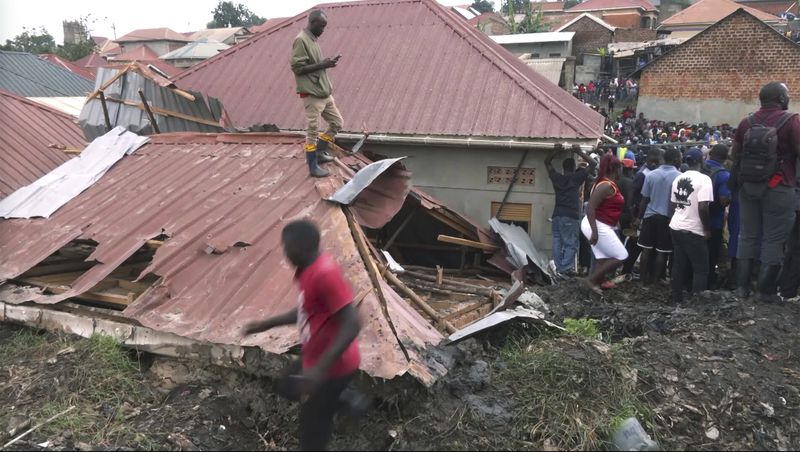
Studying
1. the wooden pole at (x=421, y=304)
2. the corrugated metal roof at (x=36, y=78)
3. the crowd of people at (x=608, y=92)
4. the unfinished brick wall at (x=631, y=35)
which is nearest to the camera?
the wooden pole at (x=421, y=304)

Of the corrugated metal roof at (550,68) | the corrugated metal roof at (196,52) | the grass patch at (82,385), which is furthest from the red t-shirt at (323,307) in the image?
the corrugated metal roof at (196,52)

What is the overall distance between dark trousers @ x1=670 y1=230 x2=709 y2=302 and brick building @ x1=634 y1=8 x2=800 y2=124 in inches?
810

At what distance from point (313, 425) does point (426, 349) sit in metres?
1.61

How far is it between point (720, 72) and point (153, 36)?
152ft

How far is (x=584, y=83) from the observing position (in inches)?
1270

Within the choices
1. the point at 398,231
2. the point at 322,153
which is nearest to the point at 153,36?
the point at 398,231

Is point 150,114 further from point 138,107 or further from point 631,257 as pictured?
point 631,257

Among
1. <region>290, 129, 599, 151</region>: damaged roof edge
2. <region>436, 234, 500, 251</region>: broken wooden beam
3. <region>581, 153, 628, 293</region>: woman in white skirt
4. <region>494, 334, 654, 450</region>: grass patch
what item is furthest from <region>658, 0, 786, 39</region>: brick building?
<region>494, 334, 654, 450</region>: grass patch

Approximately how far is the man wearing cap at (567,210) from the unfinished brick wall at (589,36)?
108 feet

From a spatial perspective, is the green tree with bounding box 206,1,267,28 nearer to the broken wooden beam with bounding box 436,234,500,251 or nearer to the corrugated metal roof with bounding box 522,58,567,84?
the corrugated metal roof with bounding box 522,58,567,84

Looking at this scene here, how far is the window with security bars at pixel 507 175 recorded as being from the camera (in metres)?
9.38

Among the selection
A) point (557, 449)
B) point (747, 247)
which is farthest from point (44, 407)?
point (747, 247)

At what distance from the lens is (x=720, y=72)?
24078mm

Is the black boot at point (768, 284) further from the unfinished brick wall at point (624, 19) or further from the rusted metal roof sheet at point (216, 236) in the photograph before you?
the unfinished brick wall at point (624, 19)
